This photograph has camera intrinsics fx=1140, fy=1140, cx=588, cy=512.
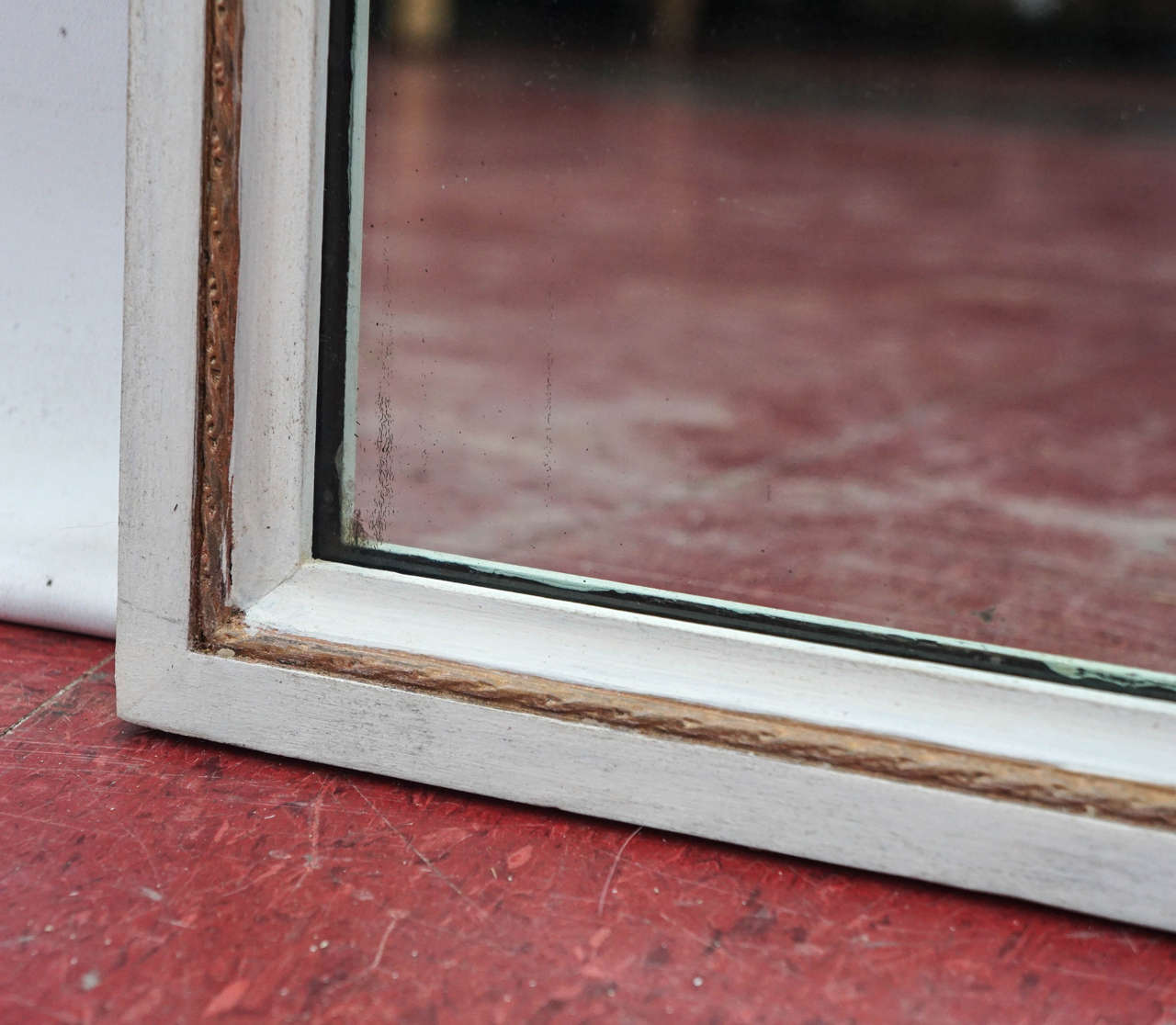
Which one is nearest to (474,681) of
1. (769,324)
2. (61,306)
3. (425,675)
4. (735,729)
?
(425,675)

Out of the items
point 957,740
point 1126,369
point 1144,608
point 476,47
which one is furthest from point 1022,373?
point 957,740

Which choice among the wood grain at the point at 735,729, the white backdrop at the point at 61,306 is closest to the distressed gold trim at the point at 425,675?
the wood grain at the point at 735,729

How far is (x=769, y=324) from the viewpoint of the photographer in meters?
3.80

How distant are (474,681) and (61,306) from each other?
43cm

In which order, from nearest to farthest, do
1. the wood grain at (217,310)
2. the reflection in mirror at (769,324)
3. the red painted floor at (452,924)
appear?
the red painted floor at (452,924)
the wood grain at (217,310)
the reflection in mirror at (769,324)

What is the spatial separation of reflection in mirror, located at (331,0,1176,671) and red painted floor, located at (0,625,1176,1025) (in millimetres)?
141

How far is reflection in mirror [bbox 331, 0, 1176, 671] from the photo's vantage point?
0.72 metres

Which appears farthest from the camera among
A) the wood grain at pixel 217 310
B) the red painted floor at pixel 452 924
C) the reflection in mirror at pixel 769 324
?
the reflection in mirror at pixel 769 324

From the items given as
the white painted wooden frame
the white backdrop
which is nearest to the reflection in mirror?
the white painted wooden frame

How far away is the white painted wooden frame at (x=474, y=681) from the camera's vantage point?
523mm

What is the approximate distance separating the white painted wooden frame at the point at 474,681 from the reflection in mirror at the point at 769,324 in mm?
42

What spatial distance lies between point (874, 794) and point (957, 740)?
0.15 feet

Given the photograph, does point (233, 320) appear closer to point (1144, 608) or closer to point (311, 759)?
point (311, 759)

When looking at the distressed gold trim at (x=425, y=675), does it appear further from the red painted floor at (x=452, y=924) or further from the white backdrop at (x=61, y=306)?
the white backdrop at (x=61, y=306)
